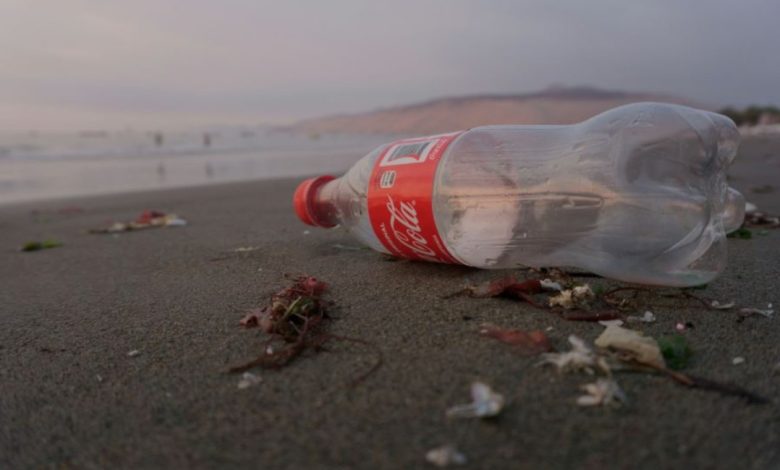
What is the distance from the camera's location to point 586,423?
0.86m

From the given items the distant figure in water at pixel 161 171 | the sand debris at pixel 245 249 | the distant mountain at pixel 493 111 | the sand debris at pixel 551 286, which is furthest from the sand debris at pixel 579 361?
the distant mountain at pixel 493 111

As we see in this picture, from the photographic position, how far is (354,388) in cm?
102

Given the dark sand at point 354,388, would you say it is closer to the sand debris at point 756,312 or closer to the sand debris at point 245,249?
the sand debris at point 756,312

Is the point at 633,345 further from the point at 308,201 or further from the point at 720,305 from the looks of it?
the point at 308,201

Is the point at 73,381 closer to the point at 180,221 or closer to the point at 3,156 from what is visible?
the point at 180,221

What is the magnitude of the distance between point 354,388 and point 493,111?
2595 centimetres

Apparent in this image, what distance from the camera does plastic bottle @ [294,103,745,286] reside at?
152 cm

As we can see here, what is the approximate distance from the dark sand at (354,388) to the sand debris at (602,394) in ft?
0.06

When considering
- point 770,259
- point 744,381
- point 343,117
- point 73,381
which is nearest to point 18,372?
point 73,381

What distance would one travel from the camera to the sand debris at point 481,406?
2.91 feet

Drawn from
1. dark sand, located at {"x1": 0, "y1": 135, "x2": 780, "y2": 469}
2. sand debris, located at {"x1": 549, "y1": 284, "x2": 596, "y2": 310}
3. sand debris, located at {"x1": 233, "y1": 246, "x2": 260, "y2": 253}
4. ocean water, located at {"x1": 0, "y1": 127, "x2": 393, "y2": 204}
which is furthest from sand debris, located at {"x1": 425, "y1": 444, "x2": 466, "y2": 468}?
ocean water, located at {"x1": 0, "y1": 127, "x2": 393, "y2": 204}

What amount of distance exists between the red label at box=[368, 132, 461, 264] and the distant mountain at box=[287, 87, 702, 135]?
16754 millimetres

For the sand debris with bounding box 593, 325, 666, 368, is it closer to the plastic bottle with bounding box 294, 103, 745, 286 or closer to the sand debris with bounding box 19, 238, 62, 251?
the plastic bottle with bounding box 294, 103, 745, 286

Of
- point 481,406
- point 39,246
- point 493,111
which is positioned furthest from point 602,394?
point 493,111
